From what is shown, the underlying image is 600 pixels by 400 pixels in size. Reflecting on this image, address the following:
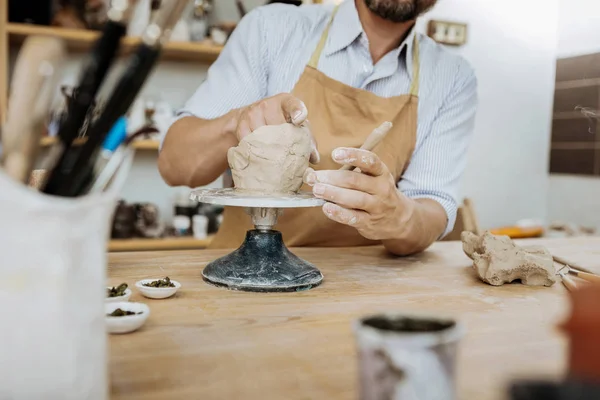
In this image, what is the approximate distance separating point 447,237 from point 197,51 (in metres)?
1.62

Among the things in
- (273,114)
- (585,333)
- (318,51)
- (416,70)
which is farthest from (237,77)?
(585,333)

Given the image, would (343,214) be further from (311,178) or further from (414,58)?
(414,58)

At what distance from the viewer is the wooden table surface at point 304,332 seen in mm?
643

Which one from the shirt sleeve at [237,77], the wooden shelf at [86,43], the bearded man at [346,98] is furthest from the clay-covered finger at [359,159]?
the wooden shelf at [86,43]

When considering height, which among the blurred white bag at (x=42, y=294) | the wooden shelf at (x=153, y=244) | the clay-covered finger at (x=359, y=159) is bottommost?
the wooden shelf at (x=153, y=244)

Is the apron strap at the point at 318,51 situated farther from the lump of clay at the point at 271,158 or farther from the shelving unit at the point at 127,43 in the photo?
the shelving unit at the point at 127,43

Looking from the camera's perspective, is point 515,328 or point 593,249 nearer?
point 515,328

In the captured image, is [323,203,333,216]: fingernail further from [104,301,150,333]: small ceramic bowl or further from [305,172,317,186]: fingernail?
[104,301,150,333]: small ceramic bowl

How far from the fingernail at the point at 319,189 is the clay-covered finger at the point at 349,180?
10 millimetres

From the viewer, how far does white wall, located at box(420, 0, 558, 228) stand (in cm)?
359

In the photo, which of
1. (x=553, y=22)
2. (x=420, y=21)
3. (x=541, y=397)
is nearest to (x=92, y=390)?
(x=541, y=397)

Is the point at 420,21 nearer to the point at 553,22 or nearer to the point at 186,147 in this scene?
the point at 553,22

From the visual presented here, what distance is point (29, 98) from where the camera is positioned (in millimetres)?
450

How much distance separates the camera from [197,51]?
9.52 feet
